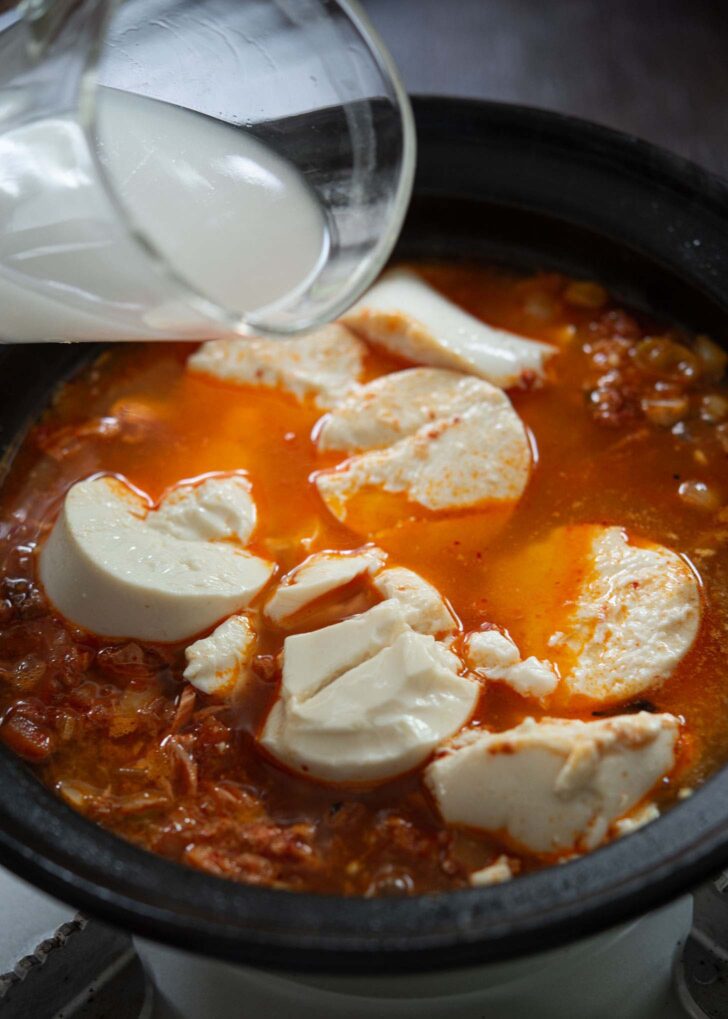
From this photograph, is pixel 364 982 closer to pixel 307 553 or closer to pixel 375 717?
pixel 375 717

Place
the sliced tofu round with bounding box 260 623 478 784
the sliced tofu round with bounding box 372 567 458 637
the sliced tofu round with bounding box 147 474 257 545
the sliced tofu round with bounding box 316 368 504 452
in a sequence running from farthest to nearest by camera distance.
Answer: the sliced tofu round with bounding box 316 368 504 452
the sliced tofu round with bounding box 147 474 257 545
the sliced tofu round with bounding box 372 567 458 637
the sliced tofu round with bounding box 260 623 478 784

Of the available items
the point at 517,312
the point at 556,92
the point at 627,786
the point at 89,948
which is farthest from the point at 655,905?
the point at 556,92

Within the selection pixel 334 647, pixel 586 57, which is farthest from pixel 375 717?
pixel 586 57

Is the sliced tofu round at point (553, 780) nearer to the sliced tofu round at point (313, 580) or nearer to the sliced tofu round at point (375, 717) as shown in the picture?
the sliced tofu round at point (375, 717)

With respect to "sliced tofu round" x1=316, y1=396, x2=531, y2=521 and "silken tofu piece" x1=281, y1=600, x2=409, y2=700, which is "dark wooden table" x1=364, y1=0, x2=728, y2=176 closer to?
"sliced tofu round" x1=316, y1=396, x2=531, y2=521

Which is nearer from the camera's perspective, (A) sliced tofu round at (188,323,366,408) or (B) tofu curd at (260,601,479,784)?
(B) tofu curd at (260,601,479,784)

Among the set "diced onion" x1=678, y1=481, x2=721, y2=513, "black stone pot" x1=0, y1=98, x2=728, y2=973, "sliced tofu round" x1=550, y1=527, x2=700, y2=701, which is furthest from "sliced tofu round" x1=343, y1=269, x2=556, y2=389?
"black stone pot" x1=0, y1=98, x2=728, y2=973

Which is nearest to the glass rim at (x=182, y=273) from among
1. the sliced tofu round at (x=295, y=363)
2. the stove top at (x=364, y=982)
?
the sliced tofu round at (x=295, y=363)

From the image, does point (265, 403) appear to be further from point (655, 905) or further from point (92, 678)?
point (655, 905)
